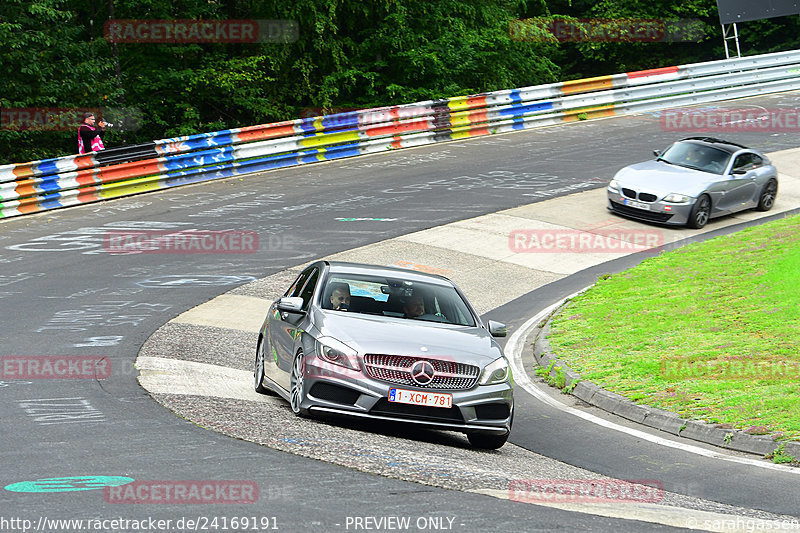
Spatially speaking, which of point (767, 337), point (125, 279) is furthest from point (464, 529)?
point (125, 279)

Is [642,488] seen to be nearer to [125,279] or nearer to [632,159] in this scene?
[125,279]

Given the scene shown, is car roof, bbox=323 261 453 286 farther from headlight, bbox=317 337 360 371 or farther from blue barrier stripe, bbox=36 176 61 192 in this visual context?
blue barrier stripe, bbox=36 176 61 192


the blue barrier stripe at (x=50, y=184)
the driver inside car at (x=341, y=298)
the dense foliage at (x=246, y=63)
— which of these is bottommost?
the driver inside car at (x=341, y=298)

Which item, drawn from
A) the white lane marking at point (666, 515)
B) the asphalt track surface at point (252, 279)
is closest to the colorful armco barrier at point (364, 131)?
the asphalt track surface at point (252, 279)

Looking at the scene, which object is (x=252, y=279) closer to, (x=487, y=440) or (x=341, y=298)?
(x=341, y=298)

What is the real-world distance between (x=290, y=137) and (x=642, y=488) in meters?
19.9

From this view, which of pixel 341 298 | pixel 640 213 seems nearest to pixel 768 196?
pixel 640 213

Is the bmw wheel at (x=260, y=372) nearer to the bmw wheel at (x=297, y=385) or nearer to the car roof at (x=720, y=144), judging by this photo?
the bmw wheel at (x=297, y=385)

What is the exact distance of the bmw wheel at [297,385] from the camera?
31.2 ft

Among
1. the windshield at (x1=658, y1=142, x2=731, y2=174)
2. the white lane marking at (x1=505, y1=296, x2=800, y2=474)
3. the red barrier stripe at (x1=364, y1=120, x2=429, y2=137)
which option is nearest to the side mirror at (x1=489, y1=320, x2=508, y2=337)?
the white lane marking at (x1=505, y1=296, x2=800, y2=474)

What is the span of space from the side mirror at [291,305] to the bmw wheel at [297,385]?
0.59 metres

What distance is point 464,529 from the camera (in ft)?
21.5

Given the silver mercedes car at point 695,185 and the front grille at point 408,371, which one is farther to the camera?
the silver mercedes car at point 695,185

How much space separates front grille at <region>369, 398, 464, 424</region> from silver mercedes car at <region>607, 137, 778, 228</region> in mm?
13863
